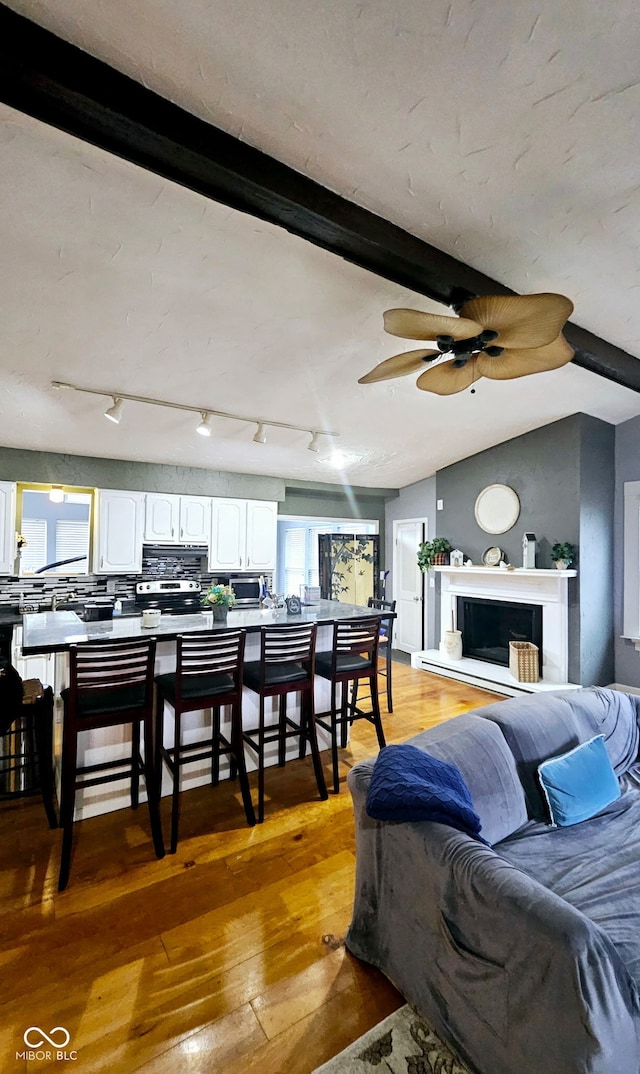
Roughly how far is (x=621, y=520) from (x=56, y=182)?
17.7 feet

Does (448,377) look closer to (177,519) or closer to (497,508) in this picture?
(497,508)

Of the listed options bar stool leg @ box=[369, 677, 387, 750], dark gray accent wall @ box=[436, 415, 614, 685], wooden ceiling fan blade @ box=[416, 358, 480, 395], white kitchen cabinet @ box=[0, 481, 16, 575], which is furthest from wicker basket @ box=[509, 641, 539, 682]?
white kitchen cabinet @ box=[0, 481, 16, 575]

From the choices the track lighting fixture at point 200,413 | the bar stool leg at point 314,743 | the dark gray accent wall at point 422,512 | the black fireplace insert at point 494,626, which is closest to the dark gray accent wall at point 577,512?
the black fireplace insert at point 494,626

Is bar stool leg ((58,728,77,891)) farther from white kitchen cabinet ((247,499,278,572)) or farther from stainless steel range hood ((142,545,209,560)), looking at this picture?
white kitchen cabinet ((247,499,278,572))

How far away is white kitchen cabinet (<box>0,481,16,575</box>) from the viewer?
167 inches

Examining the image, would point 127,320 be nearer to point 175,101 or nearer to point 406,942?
point 175,101

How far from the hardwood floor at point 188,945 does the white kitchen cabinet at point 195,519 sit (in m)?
2.93

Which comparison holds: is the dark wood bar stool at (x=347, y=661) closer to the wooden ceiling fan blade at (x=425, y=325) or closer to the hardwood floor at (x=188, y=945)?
the hardwood floor at (x=188, y=945)

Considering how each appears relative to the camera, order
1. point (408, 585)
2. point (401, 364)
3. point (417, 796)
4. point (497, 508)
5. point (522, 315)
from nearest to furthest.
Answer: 1. point (417, 796)
2. point (522, 315)
3. point (401, 364)
4. point (497, 508)
5. point (408, 585)

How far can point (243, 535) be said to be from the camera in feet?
18.0

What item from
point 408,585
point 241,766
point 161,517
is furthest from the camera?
point 408,585

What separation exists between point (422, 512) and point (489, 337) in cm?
473

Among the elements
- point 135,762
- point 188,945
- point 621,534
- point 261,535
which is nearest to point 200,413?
point 261,535

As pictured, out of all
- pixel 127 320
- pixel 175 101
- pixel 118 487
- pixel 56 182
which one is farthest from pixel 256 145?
pixel 118 487
